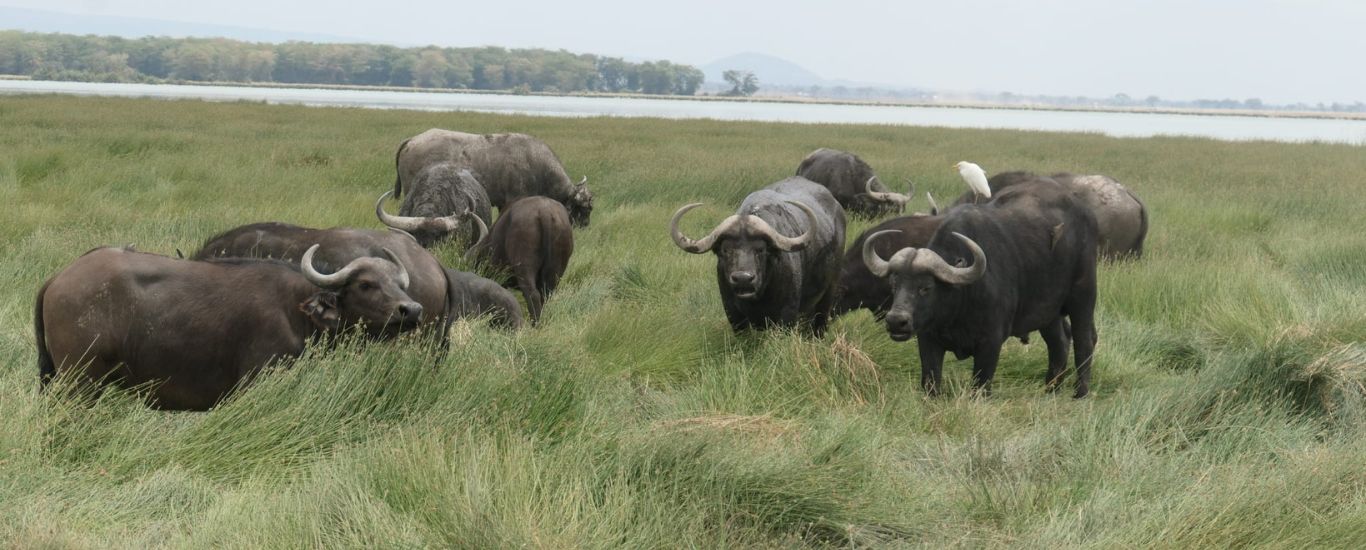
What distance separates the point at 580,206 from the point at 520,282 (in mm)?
4662

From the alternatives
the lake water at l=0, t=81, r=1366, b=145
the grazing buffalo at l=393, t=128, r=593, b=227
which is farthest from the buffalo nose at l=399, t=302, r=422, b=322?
the lake water at l=0, t=81, r=1366, b=145

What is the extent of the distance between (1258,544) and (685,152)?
20.9m

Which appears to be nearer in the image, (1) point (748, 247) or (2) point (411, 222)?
(1) point (748, 247)

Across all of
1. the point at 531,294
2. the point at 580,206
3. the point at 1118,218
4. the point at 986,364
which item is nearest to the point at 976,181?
the point at 1118,218

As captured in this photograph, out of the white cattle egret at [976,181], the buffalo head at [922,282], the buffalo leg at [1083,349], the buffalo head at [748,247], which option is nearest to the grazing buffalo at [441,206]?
the buffalo head at [748,247]

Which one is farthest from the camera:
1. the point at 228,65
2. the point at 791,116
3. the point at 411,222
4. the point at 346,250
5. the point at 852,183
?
the point at 228,65

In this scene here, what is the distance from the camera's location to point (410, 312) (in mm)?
6207

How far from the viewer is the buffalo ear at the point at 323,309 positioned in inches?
239

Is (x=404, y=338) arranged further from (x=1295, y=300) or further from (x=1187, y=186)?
(x=1187, y=186)

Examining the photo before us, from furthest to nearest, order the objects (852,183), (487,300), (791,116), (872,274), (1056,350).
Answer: (791,116) < (852,183) < (487,300) < (872,274) < (1056,350)

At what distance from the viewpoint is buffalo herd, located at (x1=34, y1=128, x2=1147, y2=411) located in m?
5.98

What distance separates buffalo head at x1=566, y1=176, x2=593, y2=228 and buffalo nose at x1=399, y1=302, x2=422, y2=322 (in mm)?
8892

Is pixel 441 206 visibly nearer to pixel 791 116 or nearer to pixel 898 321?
pixel 898 321

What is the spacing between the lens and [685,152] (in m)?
25.0
